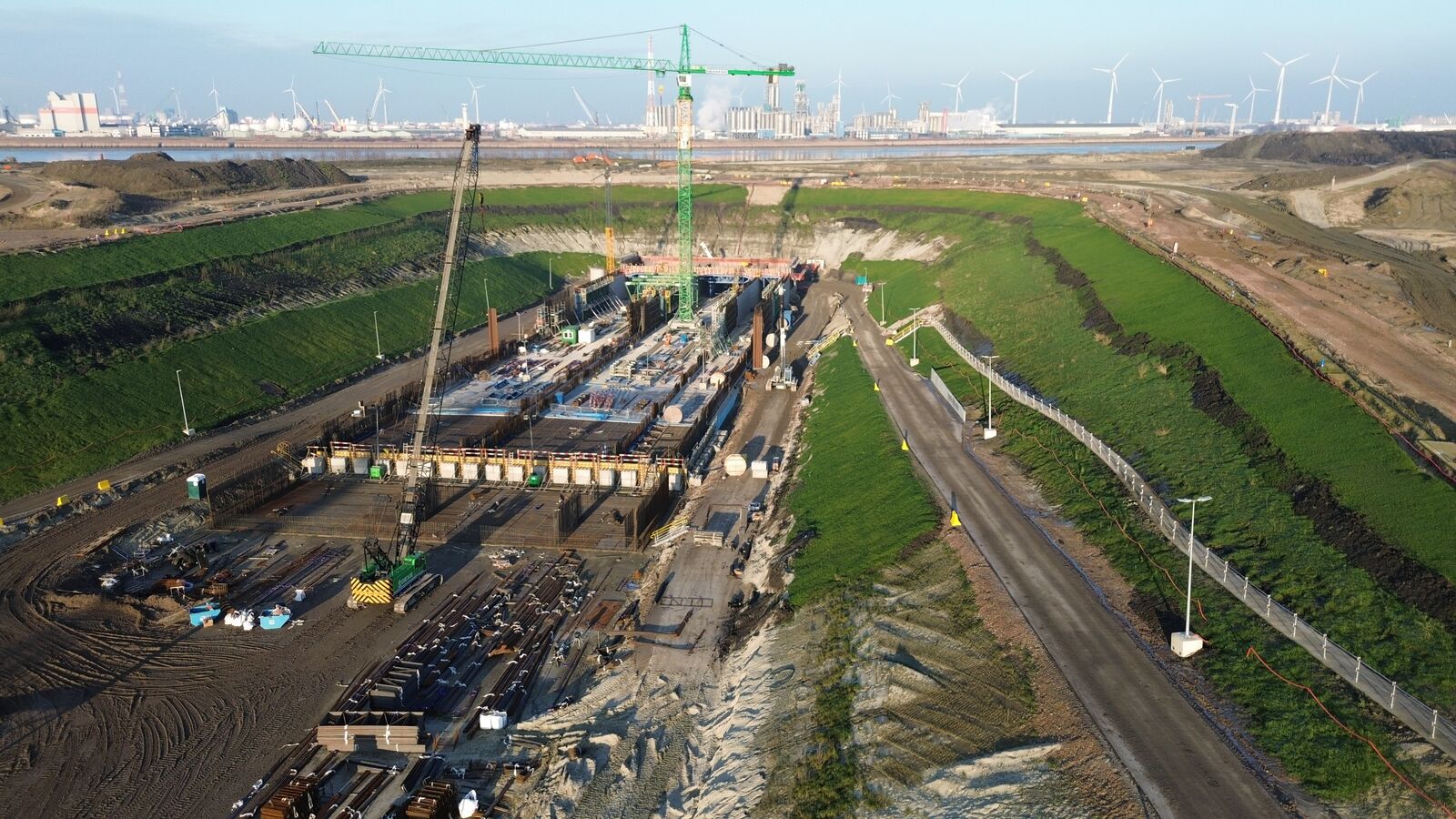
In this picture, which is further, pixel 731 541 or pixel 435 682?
pixel 731 541

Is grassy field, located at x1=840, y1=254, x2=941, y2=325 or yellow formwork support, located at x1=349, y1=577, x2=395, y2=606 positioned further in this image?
grassy field, located at x1=840, y1=254, x2=941, y2=325

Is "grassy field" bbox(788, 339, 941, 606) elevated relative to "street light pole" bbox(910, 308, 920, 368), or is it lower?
lower

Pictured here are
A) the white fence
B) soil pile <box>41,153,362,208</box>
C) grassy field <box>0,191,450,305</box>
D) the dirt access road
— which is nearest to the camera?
the dirt access road

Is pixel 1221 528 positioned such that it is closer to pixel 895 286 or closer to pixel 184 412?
pixel 184 412

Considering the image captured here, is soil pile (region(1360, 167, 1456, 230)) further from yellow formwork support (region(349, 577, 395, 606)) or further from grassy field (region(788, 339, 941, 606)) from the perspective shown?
yellow formwork support (region(349, 577, 395, 606))

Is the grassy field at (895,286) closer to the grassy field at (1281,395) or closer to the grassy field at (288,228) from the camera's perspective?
the grassy field at (1281,395)

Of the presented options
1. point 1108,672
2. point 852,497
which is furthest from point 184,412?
point 1108,672

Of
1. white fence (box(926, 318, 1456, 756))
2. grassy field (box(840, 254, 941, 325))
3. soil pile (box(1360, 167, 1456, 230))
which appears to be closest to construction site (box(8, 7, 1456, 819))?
white fence (box(926, 318, 1456, 756))
